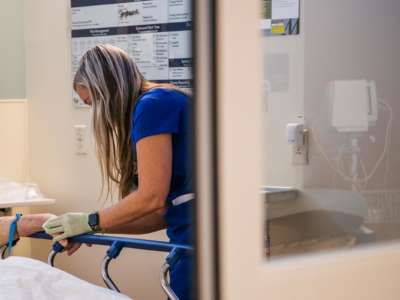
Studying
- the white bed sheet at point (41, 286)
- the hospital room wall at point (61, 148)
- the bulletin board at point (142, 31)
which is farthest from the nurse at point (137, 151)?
the hospital room wall at point (61, 148)

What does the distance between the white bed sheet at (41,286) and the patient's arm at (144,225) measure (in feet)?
0.75

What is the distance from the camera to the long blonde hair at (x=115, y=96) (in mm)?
1943

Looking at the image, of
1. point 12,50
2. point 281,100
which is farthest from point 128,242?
point 12,50

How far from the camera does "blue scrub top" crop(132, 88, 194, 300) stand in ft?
5.75

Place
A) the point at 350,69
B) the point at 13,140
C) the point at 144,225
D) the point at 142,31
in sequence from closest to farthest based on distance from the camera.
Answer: the point at 350,69 → the point at 144,225 → the point at 142,31 → the point at 13,140

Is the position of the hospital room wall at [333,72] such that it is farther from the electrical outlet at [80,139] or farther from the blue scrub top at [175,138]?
the electrical outlet at [80,139]

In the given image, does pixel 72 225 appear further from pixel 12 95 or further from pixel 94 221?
pixel 12 95

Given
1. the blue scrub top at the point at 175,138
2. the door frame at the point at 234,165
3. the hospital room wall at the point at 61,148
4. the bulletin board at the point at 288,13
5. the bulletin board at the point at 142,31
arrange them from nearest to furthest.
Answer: the door frame at the point at 234,165
the bulletin board at the point at 288,13
the blue scrub top at the point at 175,138
the bulletin board at the point at 142,31
the hospital room wall at the point at 61,148

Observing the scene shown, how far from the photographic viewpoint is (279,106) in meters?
1.49

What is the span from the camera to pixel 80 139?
11.1 ft

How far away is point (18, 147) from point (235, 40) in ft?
9.58

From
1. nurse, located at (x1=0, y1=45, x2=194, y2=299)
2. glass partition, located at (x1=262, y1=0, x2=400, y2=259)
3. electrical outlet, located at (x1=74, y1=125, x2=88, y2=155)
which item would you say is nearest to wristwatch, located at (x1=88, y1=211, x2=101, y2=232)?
nurse, located at (x1=0, y1=45, x2=194, y2=299)

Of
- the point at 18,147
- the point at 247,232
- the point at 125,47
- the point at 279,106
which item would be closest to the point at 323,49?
the point at 279,106

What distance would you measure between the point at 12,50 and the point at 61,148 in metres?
0.66
